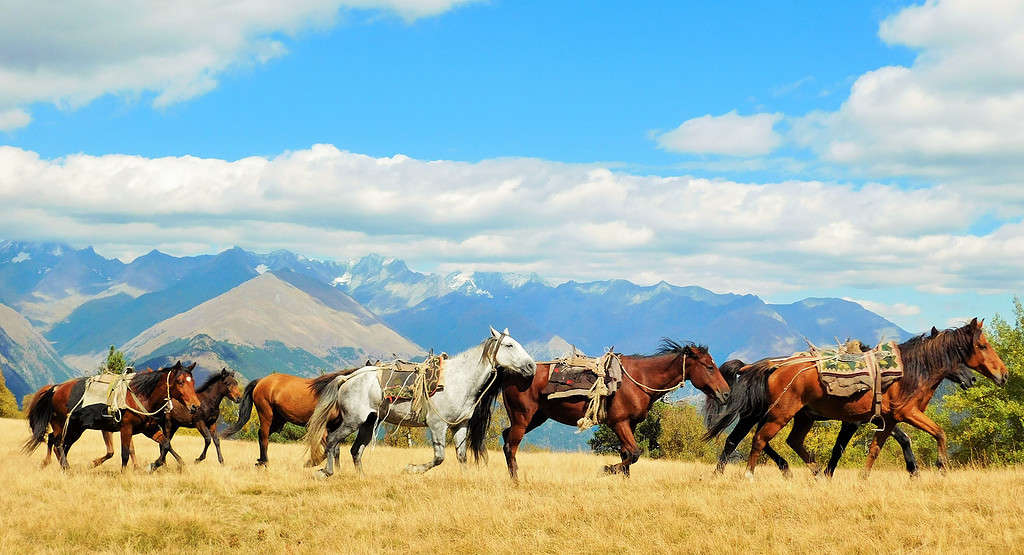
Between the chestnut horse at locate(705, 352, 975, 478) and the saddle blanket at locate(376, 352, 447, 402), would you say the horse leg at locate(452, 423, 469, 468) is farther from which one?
the chestnut horse at locate(705, 352, 975, 478)

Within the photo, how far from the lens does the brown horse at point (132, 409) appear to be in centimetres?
1806

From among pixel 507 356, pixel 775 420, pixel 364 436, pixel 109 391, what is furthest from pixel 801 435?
pixel 109 391

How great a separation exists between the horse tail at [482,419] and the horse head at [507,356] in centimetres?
66

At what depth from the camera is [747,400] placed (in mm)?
16406

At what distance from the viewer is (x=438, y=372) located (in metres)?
17.0

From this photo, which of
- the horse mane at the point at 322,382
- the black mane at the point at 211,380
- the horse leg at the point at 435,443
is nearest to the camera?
the horse leg at the point at 435,443

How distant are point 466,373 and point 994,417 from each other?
36.8 m

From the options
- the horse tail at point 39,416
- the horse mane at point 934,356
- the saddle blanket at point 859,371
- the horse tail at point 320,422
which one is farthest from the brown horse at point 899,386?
the horse tail at point 39,416

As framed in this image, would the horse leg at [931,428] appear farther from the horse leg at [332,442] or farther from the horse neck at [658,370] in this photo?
the horse leg at [332,442]

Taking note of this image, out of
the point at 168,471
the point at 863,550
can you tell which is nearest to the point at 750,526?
the point at 863,550

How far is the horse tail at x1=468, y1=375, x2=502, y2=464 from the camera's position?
1722 centimetres

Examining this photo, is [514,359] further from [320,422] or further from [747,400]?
[747,400]

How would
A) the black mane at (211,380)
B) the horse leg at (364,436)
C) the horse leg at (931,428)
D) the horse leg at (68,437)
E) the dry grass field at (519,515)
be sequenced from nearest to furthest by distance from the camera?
the dry grass field at (519,515), the horse leg at (931,428), the horse leg at (364,436), the horse leg at (68,437), the black mane at (211,380)

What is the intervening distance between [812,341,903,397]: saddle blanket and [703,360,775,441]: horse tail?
1195mm
